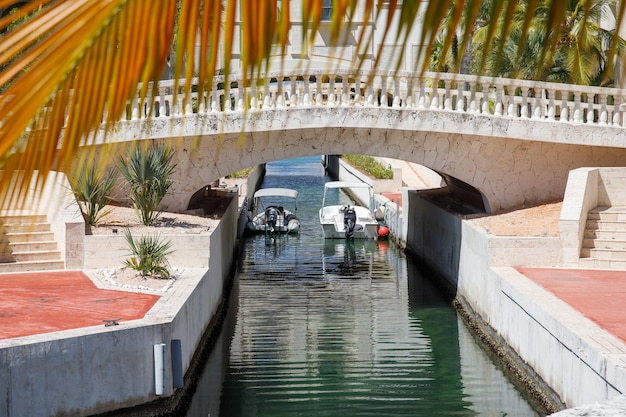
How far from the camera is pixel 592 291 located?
16.2 meters

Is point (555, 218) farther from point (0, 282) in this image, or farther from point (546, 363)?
point (0, 282)

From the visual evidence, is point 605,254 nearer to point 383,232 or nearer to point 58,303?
point 58,303

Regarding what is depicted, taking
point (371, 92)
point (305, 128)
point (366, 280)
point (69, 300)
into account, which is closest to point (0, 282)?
point (69, 300)

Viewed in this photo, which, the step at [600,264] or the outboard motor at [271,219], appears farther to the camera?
the outboard motor at [271,219]

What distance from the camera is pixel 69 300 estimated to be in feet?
49.9

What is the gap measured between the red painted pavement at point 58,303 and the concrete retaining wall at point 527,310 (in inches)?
228

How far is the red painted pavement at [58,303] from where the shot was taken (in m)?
13.3

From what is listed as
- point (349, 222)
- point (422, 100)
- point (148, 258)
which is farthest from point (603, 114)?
point (349, 222)

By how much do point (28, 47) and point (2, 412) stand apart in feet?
34.1

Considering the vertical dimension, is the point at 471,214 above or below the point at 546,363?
above

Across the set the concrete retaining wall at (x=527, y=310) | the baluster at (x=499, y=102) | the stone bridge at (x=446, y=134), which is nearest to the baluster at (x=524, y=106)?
the stone bridge at (x=446, y=134)

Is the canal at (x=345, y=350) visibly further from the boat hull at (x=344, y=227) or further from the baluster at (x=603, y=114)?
the baluster at (x=603, y=114)

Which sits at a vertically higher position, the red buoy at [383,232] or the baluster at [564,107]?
the baluster at [564,107]

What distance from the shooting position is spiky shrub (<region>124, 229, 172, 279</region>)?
17.2 metres
